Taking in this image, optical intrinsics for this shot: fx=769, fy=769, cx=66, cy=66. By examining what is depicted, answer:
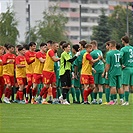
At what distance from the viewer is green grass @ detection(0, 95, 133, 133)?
14383mm

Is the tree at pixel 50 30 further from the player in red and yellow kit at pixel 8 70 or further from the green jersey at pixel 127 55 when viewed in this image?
the green jersey at pixel 127 55

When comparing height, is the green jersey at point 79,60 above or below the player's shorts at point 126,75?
above

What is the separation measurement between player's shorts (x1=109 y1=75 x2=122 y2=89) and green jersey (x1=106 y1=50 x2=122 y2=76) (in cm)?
13

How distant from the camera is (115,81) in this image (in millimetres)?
22125

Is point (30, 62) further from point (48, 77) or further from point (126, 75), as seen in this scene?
point (126, 75)

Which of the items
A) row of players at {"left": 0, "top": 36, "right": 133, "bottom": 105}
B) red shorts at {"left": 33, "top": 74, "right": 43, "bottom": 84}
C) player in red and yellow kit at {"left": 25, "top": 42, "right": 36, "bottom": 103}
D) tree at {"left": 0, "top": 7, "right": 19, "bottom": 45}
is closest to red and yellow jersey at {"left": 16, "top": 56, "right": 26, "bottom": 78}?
row of players at {"left": 0, "top": 36, "right": 133, "bottom": 105}

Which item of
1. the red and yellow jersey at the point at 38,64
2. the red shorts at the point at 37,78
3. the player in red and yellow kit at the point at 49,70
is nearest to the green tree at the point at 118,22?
the red and yellow jersey at the point at 38,64

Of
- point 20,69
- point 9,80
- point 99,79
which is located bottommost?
point 9,80

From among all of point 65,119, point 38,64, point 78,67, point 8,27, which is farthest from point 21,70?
point 8,27

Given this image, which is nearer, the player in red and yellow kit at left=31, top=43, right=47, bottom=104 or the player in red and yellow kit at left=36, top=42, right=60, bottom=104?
the player in red and yellow kit at left=36, top=42, right=60, bottom=104

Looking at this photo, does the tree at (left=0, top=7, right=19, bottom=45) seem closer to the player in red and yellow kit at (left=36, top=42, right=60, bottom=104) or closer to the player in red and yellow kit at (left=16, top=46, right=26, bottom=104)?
the player in red and yellow kit at (left=16, top=46, right=26, bottom=104)

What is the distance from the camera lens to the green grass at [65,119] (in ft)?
47.2

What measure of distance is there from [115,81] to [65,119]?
5.73 m

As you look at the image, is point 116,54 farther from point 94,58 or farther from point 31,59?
point 31,59
